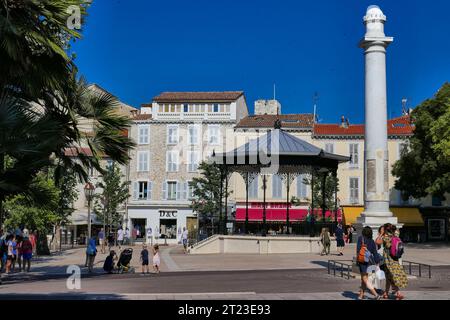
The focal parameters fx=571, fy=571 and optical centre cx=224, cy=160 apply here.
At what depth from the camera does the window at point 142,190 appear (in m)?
53.2

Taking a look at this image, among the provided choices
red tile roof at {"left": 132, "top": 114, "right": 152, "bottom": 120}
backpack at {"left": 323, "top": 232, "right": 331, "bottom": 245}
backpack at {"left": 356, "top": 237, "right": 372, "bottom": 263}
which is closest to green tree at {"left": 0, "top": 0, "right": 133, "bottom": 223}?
backpack at {"left": 356, "top": 237, "right": 372, "bottom": 263}

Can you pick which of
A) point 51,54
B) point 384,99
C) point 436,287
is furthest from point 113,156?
point 436,287

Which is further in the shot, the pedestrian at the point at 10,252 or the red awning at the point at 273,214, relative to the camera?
the red awning at the point at 273,214

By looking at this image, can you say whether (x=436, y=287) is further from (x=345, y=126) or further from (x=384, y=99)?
(x=345, y=126)

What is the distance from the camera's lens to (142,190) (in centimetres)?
5347

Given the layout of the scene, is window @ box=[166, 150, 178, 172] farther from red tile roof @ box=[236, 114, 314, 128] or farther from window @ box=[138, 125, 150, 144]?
red tile roof @ box=[236, 114, 314, 128]

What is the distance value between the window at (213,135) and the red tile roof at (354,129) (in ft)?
29.1

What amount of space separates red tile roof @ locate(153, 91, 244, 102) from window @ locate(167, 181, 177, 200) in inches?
304

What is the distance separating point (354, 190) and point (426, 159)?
495 inches

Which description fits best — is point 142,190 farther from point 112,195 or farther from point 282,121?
point 282,121

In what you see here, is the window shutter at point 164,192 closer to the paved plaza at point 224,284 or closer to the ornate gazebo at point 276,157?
the ornate gazebo at point 276,157

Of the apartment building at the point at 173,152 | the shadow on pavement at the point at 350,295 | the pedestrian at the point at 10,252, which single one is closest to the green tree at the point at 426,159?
the apartment building at the point at 173,152

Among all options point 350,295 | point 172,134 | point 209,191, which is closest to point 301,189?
point 209,191

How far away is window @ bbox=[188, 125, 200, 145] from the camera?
52.3m
